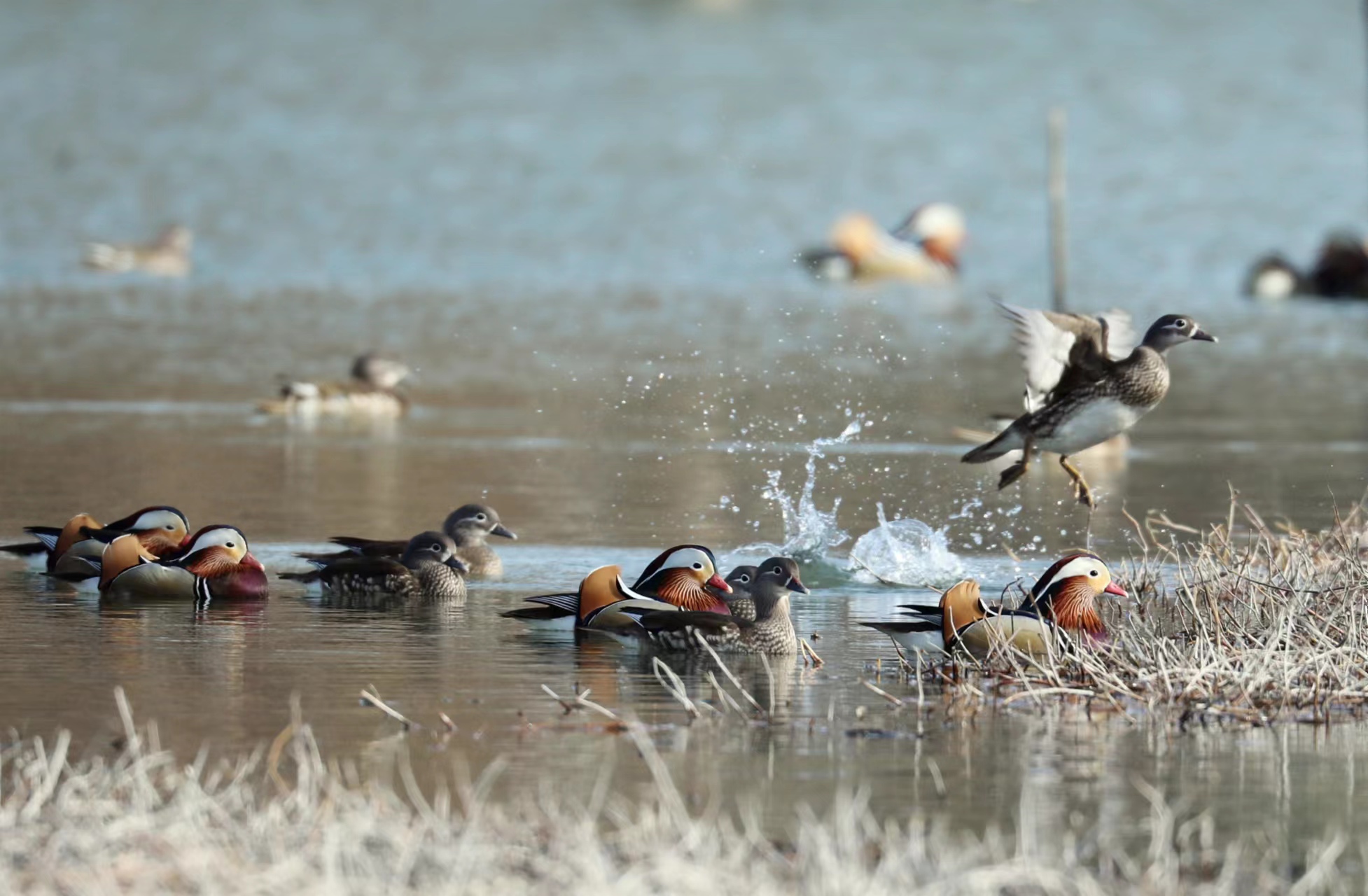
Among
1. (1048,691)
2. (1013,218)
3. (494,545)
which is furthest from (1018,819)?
(1013,218)

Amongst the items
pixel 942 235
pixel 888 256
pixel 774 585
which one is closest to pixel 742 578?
pixel 774 585

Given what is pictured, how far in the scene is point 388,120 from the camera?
59875mm

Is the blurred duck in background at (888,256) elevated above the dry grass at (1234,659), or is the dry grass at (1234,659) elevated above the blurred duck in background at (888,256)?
the blurred duck in background at (888,256)

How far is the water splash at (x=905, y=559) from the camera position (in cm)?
1255

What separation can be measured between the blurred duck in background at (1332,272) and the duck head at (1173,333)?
25150 millimetres

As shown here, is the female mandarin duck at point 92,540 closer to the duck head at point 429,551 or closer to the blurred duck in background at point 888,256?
the duck head at point 429,551

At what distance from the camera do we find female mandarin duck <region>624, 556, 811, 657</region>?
10031mm

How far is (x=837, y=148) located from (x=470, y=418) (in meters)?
36.5

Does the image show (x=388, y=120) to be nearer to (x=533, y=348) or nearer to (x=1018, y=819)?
(x=533, y=348)

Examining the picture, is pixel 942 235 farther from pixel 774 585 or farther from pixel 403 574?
pixel 774 585

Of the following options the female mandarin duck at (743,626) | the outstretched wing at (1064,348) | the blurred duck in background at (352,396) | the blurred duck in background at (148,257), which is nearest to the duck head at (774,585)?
the female mandarin duck at (743,626)

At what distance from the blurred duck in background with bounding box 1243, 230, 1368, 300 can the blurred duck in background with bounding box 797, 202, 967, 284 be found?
552cm

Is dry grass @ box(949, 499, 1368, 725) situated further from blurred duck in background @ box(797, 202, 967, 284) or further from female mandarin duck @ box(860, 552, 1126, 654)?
blurred duck in background @ box(797, 202, 967, 284)

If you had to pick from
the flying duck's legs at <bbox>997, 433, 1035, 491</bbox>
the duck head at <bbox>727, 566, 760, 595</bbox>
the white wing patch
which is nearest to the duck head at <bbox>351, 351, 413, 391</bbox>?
the flying duck's legs at <bbox>997, 433, 1035, 491</bbox>
